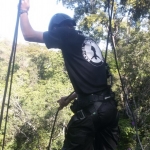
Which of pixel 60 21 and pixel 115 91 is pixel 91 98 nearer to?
pixel 60 21

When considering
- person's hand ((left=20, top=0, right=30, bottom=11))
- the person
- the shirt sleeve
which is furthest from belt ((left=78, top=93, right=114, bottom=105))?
person's hand ((left=20, top=0, right=30, bottom=11))

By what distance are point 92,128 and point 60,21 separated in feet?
1.79

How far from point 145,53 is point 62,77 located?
16.1 ft

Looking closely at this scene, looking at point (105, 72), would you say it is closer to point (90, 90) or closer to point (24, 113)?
point (90, 90)

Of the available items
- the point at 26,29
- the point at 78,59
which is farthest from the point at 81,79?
the point at 26,29

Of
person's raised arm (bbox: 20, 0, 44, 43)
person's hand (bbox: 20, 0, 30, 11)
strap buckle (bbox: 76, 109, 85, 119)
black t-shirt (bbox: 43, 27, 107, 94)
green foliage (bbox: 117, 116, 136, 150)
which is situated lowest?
green foliage (bbox: 117, 116, 136, 150)

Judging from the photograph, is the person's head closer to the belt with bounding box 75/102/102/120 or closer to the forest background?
the belt with bounding box 75/102/102/120

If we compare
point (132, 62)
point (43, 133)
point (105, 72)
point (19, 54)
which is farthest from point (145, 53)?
point (19, 54)

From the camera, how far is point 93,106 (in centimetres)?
139

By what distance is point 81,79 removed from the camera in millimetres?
1382

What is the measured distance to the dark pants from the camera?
1365 mm

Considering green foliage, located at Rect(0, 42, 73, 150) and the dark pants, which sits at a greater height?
the dark pants

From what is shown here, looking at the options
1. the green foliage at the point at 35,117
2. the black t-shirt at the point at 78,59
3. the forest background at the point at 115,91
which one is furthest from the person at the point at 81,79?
the green foliage at the point at 35,117

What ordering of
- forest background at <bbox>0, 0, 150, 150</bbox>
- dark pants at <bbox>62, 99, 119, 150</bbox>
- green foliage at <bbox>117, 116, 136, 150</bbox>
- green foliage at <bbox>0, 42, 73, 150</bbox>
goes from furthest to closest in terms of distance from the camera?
green foliage at <bbox>117, 116, 136, 150</bbox> < green foliage at <bbox>0, 42, 73, 150</bbox> < forest background at <bbox>0, 0, 150, 150</bbox> < dark pants at <bbox>62, 99, 119, 150</bbox>
